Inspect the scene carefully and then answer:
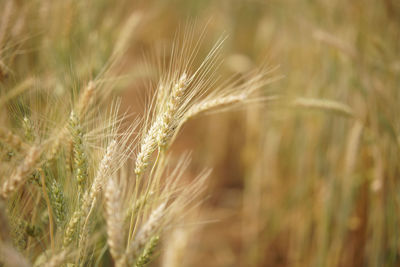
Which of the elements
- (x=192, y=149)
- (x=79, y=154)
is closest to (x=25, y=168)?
(x=79, y=154)

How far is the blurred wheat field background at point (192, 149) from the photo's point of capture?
0.65m

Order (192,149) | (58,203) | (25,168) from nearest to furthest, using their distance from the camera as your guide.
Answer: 1. (25,168)
2. (58,203)
3. (192,149)

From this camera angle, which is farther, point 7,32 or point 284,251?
point 284,251

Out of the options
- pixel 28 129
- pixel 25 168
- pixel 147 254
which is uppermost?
pixel 28 129

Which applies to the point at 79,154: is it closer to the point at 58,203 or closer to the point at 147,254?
the point at 58,203

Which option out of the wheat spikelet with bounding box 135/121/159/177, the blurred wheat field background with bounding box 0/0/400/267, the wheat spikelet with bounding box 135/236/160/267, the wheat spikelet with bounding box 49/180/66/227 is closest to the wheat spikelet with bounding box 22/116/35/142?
the blurred wheat field background with bounding box 0/0/400/267

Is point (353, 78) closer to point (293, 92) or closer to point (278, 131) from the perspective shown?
point (293, 92)

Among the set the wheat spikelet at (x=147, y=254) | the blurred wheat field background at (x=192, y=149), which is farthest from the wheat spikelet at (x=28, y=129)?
the wheat spikelet at (x=147, y=254)

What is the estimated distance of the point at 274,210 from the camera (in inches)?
69.7

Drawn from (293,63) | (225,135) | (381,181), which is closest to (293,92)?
(293,63)

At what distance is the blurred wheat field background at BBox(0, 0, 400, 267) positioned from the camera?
646mm

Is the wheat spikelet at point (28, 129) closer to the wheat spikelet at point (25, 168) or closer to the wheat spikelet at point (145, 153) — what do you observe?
the wheat spikelet at point (25, 168)

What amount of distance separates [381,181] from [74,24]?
1.42 m

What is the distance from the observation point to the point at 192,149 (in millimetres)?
1254
